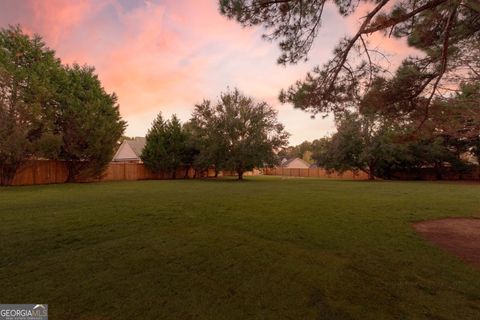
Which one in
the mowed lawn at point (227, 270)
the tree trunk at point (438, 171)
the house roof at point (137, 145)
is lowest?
the mowed lawn at point (227, 270)

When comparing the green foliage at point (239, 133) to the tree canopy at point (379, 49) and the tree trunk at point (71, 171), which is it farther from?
the tree canopy at point (379, 49)

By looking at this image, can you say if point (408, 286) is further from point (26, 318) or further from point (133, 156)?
point (133, 156)

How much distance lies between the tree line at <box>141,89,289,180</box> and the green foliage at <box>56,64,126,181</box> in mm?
5282

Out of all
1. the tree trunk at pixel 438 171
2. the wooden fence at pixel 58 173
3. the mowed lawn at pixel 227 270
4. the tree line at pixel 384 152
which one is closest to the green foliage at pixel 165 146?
the wooden fence at pixel 58 173

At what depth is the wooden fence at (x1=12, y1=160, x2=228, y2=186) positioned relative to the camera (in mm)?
16994

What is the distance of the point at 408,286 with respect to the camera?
2.98 m

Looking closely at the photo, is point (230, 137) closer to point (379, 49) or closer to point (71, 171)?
point (71, 171)

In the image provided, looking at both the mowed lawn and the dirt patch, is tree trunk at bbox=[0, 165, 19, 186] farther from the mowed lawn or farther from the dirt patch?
the dirt patch

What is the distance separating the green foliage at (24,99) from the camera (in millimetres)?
13625

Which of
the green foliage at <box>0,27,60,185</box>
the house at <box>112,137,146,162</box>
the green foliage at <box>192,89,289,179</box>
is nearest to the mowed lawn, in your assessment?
the green foliage at <box>0,27,60,185</box>

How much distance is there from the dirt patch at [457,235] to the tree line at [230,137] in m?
16.7
